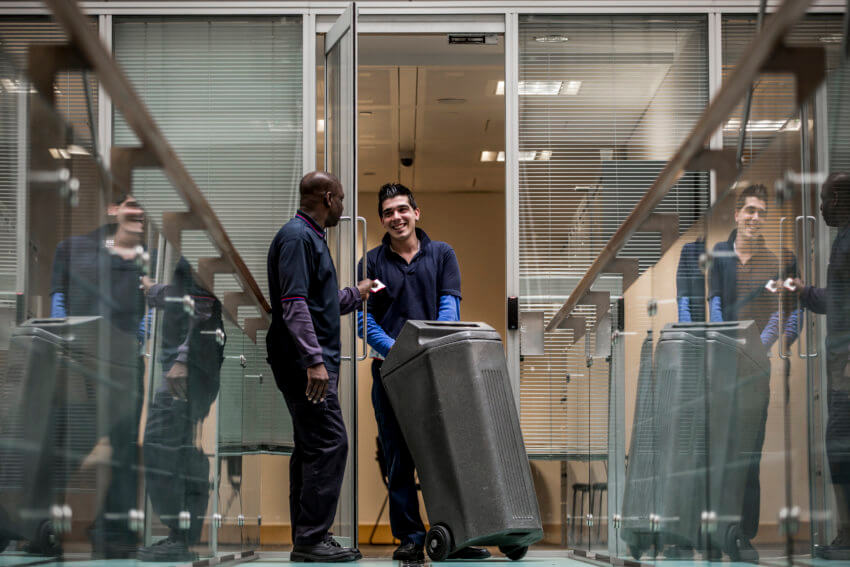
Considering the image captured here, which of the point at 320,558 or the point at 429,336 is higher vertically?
the point at 429,336

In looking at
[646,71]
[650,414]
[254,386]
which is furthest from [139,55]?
[650,414]

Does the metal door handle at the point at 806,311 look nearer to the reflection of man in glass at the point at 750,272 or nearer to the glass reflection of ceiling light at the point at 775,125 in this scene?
the reflection of man in glass at the point at 750,272

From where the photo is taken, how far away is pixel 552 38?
554 cm

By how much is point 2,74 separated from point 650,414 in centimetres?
199

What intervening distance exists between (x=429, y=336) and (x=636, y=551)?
3.25 ft

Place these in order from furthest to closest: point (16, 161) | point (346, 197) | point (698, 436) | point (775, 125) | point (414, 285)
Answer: point (346, 197) → point (414, 285) → point (698, 436) → point (775, 125) → point (16, 161)

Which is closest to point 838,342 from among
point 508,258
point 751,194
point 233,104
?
point 751,194

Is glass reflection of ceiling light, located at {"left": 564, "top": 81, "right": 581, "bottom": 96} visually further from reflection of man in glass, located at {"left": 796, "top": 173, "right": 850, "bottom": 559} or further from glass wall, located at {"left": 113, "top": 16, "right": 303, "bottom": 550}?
reflection of man in glass, located at {"left": 796, "top": 173, "right": 850, "bottom": 559}

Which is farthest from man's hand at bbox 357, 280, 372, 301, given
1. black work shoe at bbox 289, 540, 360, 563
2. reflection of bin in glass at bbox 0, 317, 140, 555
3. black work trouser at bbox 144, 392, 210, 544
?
reflection of bin in glass at bbox 0, 317, 140, 555

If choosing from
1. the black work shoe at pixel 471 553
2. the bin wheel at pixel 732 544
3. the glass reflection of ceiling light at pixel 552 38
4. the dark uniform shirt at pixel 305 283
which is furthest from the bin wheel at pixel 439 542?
the glass reflection of ceiling light at pixel 552 38

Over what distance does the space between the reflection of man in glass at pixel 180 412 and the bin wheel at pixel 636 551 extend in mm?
1275

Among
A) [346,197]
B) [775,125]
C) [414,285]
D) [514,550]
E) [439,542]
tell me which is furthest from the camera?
[346,197]

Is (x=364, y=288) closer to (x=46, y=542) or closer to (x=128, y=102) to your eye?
(x=128, y=102)

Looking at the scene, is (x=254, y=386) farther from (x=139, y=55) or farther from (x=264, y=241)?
(x=139, y=55)
